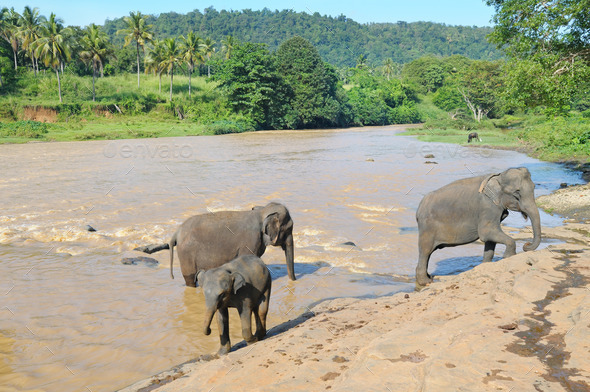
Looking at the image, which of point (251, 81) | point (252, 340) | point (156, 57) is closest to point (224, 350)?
point (252, 340)

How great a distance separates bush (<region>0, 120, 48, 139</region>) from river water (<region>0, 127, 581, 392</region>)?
1684cm

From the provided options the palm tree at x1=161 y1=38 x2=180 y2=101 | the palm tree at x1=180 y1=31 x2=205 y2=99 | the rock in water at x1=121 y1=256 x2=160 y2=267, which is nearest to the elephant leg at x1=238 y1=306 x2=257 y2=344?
the rock in water at x1=121 y1=256 x2=160 y2=267

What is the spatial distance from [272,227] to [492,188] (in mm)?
3605

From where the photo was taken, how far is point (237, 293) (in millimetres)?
5664

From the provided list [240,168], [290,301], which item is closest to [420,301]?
[290,301]

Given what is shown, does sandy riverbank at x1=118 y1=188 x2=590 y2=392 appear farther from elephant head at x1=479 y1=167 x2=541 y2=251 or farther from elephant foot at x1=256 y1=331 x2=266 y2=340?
elephant head at x1=479 y1=167 x2=541 y2=251

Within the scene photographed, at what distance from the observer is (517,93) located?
16641mm

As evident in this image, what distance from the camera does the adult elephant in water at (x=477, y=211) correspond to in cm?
704

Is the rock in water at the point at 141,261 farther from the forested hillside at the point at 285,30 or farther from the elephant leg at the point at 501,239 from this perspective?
the forested hillside at the point at 285,30

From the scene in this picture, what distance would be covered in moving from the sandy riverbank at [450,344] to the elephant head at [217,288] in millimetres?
570

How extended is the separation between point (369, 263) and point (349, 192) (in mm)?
8806

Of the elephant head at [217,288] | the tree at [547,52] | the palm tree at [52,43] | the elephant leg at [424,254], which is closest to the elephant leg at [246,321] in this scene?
the elephant head at [217,288]

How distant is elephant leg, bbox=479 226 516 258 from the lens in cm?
705

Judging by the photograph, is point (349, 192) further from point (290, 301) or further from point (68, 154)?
point (68, 154)
